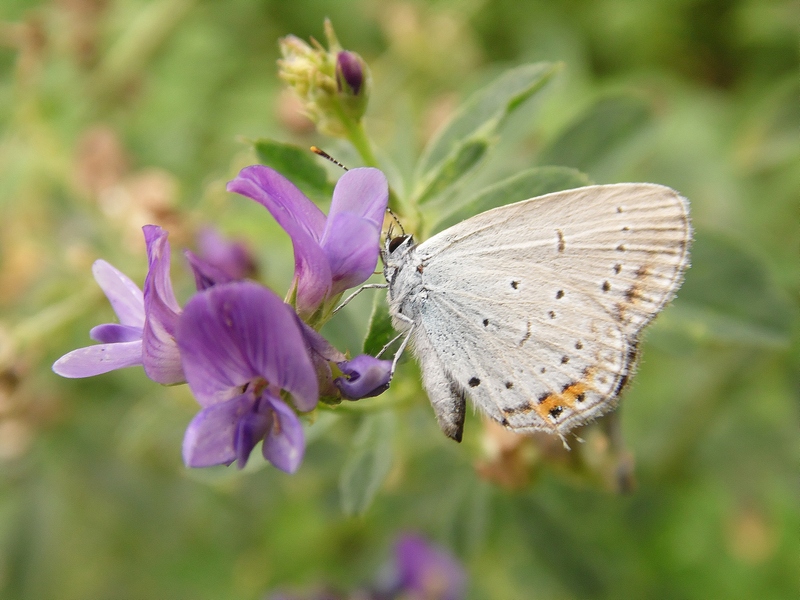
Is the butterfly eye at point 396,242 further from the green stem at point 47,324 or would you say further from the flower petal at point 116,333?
the green stem at point 47,324

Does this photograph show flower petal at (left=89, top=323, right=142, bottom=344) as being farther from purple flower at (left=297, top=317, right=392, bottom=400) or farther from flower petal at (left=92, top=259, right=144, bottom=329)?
purple flower at (left=297, top=317, right=392, bottom=400)

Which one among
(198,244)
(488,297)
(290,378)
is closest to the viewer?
(290,378)

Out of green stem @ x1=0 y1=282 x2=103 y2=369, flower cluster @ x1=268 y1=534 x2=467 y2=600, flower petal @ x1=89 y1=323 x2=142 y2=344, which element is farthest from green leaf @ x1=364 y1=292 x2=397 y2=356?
flower cluster @ x1=268 y1=534 x2=467 y2=600

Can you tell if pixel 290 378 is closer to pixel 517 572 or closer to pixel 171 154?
pixel 517 572

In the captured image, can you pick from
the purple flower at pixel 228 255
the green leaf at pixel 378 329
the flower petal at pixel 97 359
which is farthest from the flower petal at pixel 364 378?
the purple flower at pixel 228 255

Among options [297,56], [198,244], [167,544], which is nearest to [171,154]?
[198,244]

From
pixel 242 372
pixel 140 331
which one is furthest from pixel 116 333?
pixel 242 372
